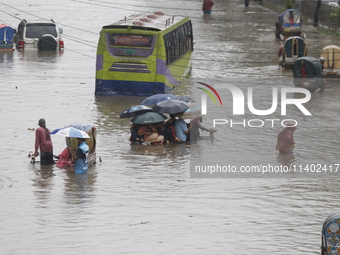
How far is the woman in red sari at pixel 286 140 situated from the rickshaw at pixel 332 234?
8755 mm

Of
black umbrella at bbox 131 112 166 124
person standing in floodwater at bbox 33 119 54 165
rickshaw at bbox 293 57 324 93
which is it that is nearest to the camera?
person standing in floodwater at bbox 33 119 54 165

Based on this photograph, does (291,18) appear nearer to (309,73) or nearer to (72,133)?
(309,73)

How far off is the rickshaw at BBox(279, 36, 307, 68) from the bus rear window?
8.36 metres

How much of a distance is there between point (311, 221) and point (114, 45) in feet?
43.4

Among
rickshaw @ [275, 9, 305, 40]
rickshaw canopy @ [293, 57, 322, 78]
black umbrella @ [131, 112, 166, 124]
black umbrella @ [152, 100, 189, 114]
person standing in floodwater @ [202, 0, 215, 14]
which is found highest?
person standing in floodwater @ [202, 0, 215, 14]

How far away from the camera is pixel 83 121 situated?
2192cm

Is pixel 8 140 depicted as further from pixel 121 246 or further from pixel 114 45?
pixel 121 246

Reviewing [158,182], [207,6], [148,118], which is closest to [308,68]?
[148,118]

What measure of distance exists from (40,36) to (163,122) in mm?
17966

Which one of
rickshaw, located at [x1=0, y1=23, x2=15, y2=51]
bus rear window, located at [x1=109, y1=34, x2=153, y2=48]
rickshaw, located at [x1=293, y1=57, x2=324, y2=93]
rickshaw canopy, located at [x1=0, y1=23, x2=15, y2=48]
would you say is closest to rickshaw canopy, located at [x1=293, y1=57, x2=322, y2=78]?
rickshaw, located at [x1=293, y1=57, x2=324, y2=93]

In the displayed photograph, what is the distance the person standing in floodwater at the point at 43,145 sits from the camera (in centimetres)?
1653

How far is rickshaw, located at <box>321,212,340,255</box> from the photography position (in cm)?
888

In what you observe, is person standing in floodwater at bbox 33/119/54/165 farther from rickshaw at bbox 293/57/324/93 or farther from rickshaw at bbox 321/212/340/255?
rickshaw at bbox 293/57/324/93

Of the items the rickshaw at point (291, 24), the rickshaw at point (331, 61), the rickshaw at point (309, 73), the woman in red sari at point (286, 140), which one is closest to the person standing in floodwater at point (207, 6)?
the rickshaw at point (291, 24)
